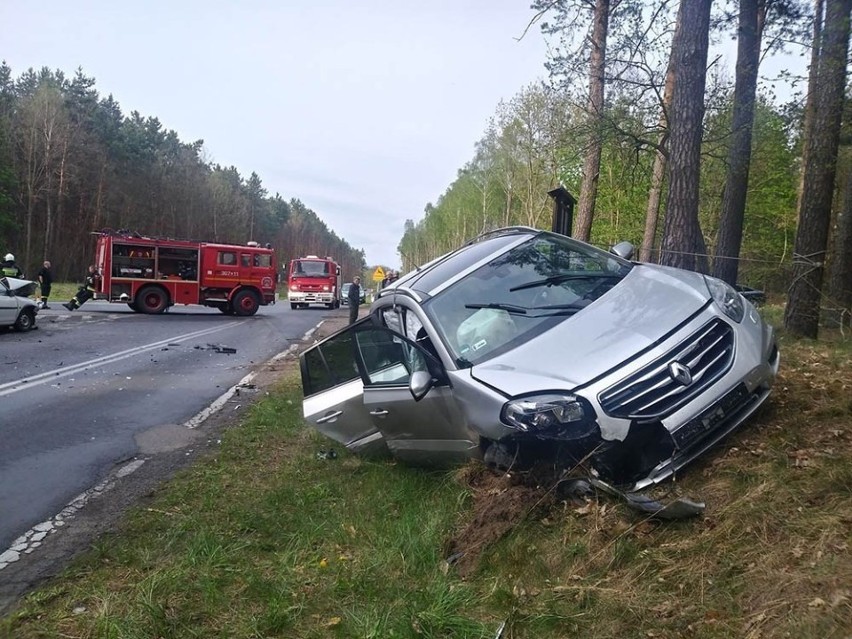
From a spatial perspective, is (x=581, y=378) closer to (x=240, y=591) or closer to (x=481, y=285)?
(x=481, y=285)

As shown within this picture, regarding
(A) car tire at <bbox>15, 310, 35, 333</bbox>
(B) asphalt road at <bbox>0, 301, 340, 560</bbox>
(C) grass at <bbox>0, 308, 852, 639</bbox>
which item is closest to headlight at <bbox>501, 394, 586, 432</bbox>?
(C) grass at <bbox>0, 308, 852, 639</bbox>

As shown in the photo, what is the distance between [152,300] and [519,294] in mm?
23516

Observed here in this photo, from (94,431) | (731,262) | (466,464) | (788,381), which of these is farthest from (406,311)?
(731,262)

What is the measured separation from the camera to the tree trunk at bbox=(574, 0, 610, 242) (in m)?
12.7

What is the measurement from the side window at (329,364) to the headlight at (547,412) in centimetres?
208

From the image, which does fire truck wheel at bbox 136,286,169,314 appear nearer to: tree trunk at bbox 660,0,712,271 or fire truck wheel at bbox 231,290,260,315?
fire truck wheel at bbox 231,290,260,315

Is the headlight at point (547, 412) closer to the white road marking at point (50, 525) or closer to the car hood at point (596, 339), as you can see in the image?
the car hood at point (596, 339)

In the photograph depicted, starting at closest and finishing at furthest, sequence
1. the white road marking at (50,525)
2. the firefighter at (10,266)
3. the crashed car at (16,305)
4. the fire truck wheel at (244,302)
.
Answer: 1. the white road marking at (50,525)
2. the crashed car at (16,305)
3. the firefighter at (10,266)
4. the fire truck wheel at (244,302)

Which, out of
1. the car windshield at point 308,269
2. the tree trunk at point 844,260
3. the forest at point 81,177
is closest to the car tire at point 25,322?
the tree trunk at point 844,260

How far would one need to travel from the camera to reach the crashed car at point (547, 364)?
3689 millimetres

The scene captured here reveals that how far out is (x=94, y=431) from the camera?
7254 mm

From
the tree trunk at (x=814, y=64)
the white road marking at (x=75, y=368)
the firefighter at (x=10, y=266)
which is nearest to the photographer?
the tree trunk at (x=814, y=64)

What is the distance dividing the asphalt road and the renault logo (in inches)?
156

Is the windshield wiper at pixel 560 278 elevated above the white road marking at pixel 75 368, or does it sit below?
above
